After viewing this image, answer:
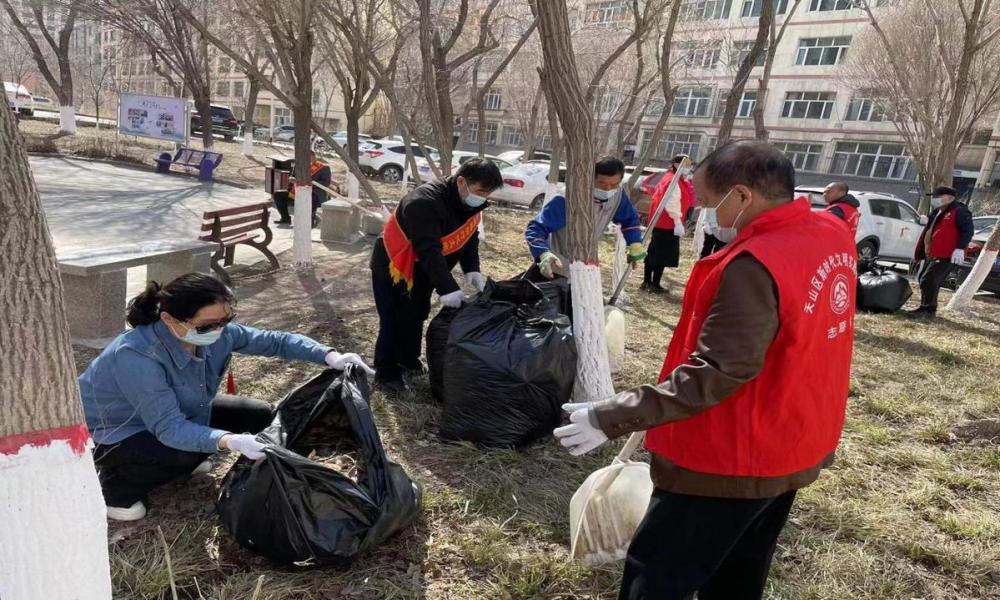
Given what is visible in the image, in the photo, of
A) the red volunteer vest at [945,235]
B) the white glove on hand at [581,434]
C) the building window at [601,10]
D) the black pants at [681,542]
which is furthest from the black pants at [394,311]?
the building window at [601,10]

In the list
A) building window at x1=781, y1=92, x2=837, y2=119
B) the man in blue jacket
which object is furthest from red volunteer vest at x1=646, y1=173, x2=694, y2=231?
building window at x1=781, y1=92, x2=837, y2=119

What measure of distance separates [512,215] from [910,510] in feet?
34.5

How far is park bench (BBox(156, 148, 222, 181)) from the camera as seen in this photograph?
1310cm

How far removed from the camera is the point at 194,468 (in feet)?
7.68

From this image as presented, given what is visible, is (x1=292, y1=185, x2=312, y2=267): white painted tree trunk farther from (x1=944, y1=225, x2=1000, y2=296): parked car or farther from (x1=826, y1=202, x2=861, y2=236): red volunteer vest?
(x1=944, y1=225, x2=1000, y2=296): parked car

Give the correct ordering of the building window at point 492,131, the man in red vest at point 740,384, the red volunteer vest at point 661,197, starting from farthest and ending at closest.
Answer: the building window at point 492,131 → the red volunteer vest at point 661,197 → the man in red vest at point 740,384

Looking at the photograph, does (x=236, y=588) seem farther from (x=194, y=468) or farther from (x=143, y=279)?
(x=143, y=279)

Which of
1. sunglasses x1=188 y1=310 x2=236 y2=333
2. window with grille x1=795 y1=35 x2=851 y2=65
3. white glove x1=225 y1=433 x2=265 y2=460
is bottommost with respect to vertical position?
white glove x1=225 y1=433 x2=265 y2=460

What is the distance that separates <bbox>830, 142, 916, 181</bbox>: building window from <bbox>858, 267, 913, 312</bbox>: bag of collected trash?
2312 cm

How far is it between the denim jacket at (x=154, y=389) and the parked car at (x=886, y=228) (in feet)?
30.5

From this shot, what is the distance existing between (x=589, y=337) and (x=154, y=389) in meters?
1.88

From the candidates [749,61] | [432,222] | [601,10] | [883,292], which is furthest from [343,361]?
[601,10]

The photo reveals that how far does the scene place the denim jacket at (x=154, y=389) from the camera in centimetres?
200

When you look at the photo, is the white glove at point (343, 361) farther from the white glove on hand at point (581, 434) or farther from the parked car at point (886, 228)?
the parked car at point (886, 228)
